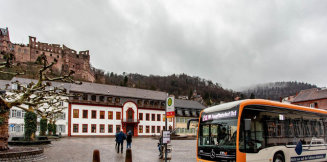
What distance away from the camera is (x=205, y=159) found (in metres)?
10.9

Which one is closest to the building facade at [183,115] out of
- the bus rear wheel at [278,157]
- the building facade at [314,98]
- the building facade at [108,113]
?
the building facade at [108,113]

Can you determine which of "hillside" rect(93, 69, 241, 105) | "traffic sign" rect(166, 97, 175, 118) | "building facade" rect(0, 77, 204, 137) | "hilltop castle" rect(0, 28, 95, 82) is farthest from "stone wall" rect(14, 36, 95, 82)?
"traffic sign" rect(166, 97, 175, 118)

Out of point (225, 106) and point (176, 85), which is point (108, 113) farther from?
point (176, 85)

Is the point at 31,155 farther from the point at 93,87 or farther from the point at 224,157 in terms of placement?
the point at 93,87

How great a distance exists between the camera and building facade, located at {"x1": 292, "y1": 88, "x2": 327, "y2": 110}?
5391 cm

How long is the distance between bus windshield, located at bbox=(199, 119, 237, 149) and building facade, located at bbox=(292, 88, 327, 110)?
170 feet

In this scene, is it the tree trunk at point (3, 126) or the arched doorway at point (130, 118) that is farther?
the arched doorway at point (130, 118)

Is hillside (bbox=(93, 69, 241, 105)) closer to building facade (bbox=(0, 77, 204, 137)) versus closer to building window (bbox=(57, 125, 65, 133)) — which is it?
building facade (bbox=(0, 77, 204, 137))

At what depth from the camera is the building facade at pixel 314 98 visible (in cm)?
5391

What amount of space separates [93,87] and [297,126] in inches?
1883

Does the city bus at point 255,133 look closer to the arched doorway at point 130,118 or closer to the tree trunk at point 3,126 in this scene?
the tree trunk at point 3,126

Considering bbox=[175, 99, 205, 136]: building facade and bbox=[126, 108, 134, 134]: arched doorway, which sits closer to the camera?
bbox=[126, 108, 134, 134]: arched doorway

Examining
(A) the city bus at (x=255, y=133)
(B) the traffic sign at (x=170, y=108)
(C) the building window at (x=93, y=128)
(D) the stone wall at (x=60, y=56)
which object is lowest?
(C) the building window at (x=93, y=128)

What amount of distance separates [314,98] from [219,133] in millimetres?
54060
